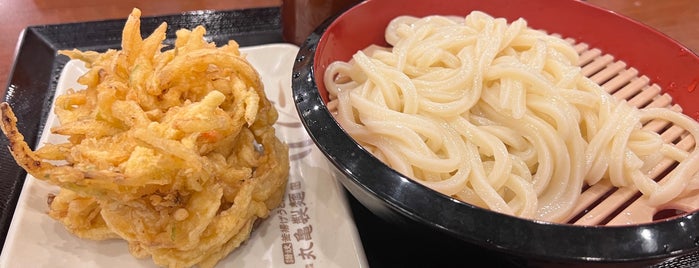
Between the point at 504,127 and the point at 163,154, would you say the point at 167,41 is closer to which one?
the point at 163,154

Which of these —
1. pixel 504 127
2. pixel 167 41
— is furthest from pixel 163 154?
pixel 167 41

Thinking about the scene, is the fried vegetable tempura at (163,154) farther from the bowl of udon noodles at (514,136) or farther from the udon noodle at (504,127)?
the udon noodle at (504,127)

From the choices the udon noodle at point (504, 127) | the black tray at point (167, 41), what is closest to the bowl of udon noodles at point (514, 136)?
the udon noodle at point (504, 127)

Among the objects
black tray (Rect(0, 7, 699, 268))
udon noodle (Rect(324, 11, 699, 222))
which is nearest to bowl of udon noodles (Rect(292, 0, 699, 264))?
udon noodle (Rect(324, 11, 699, 222))

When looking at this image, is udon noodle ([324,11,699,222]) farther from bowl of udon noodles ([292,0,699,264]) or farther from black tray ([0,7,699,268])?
black tray ([0,7,699,268])

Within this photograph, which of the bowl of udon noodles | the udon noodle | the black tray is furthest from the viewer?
the black tray

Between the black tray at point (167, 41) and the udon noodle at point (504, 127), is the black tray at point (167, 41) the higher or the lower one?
the lower one
